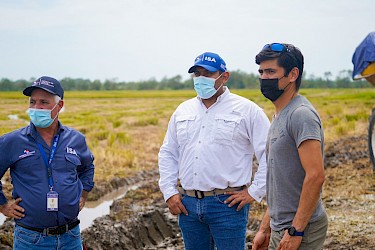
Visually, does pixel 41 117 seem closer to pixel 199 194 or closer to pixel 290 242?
pixel 199 194

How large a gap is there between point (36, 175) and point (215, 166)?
50.1 inches

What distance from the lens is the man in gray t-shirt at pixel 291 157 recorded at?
3074 millimetres

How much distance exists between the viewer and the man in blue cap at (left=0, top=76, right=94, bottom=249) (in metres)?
3.88

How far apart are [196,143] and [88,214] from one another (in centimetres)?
758

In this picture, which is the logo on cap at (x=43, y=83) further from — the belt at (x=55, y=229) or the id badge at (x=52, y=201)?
the belt at (x=55, y=229)

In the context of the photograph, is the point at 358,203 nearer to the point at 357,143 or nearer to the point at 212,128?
the point at 212,128

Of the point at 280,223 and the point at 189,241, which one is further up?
the point at 280,223

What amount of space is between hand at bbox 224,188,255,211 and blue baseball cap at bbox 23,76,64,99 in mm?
1485

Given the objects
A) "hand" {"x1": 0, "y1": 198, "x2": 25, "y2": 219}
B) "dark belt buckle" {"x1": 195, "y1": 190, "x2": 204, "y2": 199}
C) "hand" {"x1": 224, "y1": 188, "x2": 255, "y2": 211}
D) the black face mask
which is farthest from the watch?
"hand" {"x1": 0, "y1": 198, "x2": 25, "y2": 219}

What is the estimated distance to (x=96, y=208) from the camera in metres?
11.9

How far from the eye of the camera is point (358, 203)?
384 inches

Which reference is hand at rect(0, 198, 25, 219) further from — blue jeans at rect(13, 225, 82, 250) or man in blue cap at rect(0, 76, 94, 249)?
blue jeans at rect(13, 225, 82, 250)

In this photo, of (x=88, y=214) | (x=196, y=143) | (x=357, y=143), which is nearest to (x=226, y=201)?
(x=196, y=143)

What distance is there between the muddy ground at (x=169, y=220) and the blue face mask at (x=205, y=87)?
3.52 metres
